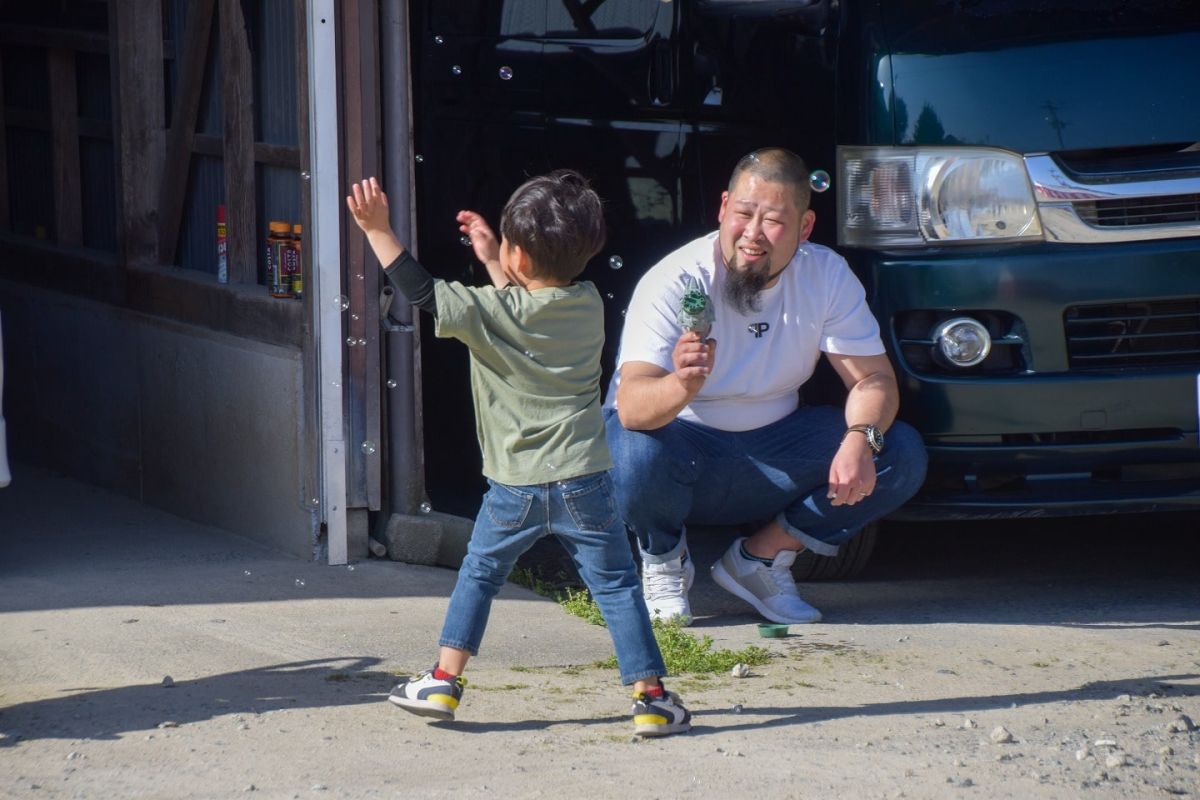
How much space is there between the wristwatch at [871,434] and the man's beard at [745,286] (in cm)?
45

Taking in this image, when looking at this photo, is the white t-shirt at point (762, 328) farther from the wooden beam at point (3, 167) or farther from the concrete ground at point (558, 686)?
the wooden beam at point (3, 167)

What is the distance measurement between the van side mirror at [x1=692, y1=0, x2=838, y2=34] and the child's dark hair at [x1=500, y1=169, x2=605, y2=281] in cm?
129

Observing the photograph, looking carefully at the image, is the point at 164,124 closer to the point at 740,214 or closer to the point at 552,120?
the point at 552,120

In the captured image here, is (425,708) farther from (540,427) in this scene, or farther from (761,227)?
(761,227)

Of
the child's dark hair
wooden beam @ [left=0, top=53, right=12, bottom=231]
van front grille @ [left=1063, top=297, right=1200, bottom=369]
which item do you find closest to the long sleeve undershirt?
the child's dark hair

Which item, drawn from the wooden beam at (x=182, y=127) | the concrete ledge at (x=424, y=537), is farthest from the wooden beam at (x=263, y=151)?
the concrete ledge at (x=424, y=537)

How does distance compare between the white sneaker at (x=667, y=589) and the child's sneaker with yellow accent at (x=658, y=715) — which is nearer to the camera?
the child's sneaker with yellow accent at (x=658, y=715)

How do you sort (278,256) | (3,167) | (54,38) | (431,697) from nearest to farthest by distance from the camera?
(431,697) < (278,256) < (54,38) < (3,167)

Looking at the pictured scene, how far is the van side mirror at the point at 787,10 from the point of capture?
4.86 metres

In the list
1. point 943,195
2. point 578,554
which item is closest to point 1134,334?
point 943,195

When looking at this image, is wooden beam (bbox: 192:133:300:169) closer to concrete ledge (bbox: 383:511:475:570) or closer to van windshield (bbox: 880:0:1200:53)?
concrete ledge (bbox: 383:511:475:570)

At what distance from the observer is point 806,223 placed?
15.9 ft

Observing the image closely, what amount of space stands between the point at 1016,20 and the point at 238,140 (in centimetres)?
269

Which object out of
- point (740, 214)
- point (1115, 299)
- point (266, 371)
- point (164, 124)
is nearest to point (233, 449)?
point (266, 371)
